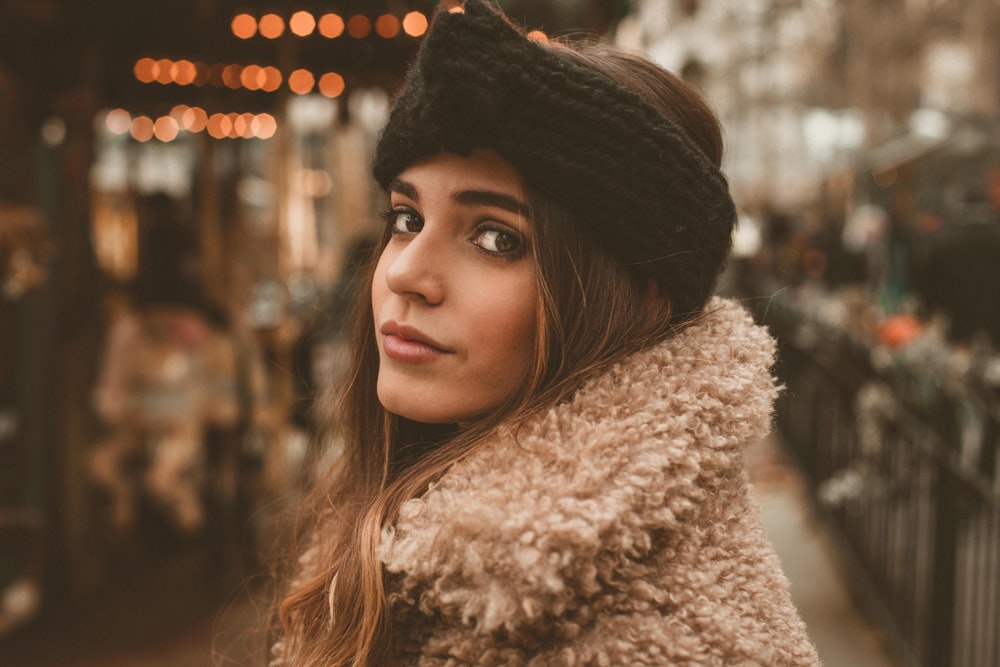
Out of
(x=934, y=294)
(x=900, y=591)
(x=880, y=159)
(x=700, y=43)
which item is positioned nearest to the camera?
(x=900, y=591)

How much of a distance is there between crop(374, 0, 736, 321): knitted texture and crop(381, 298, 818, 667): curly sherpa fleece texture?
0.21 meters

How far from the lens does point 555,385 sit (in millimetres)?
1526

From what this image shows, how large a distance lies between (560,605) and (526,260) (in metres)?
0.55

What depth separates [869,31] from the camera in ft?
114

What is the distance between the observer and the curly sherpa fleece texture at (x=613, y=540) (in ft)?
4.18

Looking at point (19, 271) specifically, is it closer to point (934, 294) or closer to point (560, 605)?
point (560, 605)

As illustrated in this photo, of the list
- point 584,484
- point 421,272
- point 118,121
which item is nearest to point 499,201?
point 421,272

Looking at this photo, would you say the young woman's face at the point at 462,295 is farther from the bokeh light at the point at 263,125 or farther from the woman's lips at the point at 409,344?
the bokeh light at the point at 263,125

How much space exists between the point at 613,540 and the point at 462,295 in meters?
0.48

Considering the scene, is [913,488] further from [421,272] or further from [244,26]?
[244,26]

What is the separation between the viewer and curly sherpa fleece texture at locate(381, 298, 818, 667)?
127 centimetres

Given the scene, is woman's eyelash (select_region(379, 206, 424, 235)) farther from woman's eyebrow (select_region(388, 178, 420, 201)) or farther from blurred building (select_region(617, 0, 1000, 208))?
blurred building (select_region(617, 0, 1000, 208))

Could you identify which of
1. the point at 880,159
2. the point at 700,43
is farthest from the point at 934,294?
the point at 700,43

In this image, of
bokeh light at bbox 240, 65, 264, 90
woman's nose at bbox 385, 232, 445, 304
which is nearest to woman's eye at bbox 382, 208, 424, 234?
woman's nose at bbox 385, 232, 445, 304
